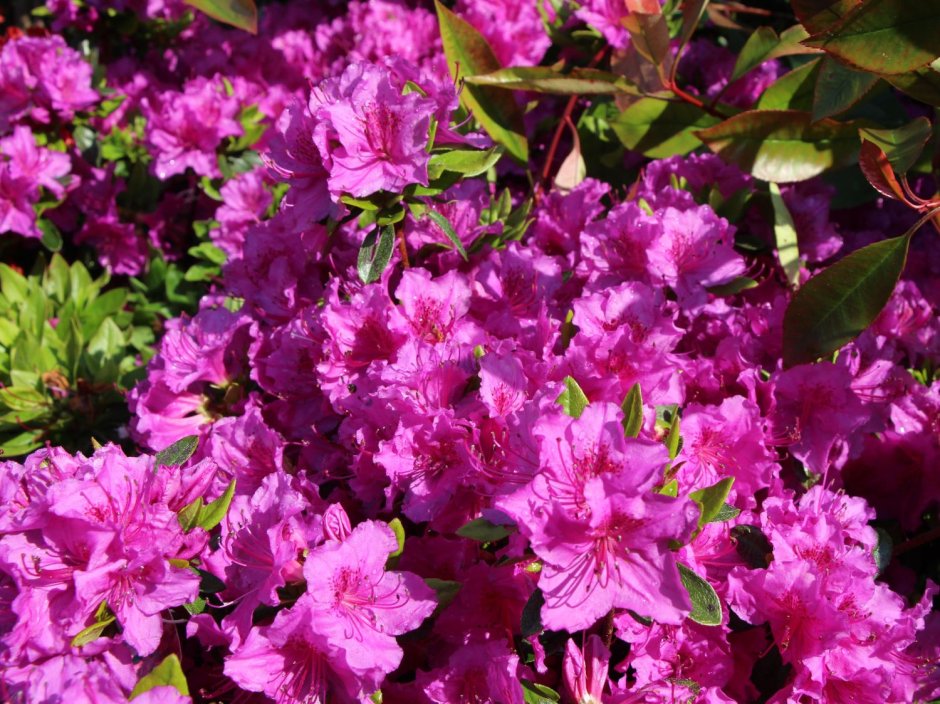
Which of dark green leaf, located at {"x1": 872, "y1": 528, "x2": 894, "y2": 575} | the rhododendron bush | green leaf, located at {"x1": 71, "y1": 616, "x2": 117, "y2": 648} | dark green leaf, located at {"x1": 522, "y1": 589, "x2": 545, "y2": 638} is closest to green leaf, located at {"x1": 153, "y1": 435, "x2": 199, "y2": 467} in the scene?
the rhododendron bush

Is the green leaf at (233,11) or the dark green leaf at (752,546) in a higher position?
the green leaf at (233,11)

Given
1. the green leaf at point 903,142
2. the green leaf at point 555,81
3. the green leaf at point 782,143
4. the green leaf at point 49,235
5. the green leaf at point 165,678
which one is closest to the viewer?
the green leaf at point 165,678

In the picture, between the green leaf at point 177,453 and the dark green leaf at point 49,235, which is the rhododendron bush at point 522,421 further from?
the dark green leaf at point 49,235

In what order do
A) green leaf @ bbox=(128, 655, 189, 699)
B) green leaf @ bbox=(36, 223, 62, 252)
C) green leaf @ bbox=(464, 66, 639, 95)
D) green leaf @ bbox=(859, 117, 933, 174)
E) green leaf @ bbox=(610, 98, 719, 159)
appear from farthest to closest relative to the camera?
green leaf @ bbox=(36, 223, 62, 252)
green leaf @ bbox=(610, 98, 719, 159)
green leaf @ bbox=(464, 66, 639, 95)
green leaf @ bbox=(859, 117, 933, 174)
green leaf @ bbox=(128, 655, 189, 699)

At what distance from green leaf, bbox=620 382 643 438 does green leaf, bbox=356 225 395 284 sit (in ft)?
1.43

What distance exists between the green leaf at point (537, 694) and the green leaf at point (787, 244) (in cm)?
88

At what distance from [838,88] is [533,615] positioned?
96 cm

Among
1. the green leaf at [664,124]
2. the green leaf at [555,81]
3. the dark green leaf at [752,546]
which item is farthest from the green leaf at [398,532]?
the green leaf at [664,124]

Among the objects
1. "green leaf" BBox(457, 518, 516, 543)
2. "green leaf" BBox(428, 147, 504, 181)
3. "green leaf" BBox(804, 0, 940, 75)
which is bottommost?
"green leaf" BBox(457, 518, 516, 543)

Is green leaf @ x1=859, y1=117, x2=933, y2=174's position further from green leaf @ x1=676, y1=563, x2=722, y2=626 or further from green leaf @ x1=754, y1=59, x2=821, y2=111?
green leaf @ x1=676, y1=563, x2=722, y2=626

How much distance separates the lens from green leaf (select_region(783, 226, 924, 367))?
1.25 m

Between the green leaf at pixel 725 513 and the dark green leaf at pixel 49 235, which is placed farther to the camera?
the dark green leaf at pixel 49 235

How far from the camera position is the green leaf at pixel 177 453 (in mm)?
1133

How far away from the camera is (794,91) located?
1697 millimetres
